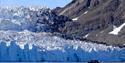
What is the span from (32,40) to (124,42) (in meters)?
66.8

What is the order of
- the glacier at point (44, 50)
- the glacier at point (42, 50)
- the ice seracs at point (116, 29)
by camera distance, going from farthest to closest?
the ice seracs at point (116, 29) < the glacier at point (42, 50) < the glacier at point (44, 50)

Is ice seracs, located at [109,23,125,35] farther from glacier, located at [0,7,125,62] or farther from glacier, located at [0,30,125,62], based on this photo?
glacier, located at [0,30,125,62]

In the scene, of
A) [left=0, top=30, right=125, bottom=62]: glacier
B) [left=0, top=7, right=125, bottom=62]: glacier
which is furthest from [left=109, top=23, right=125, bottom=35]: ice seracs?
[left=0, top=30, right=125, bottom=62]: glacier

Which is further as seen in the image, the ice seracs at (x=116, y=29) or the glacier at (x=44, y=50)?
the ice seracs at (x=116, y=29)

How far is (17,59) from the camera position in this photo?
101062 mm

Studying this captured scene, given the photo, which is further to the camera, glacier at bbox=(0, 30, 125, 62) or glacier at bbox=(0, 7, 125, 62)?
glacier at bbox=(0, 7, 125, 62)

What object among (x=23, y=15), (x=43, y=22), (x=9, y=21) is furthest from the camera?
(x=43, y=22)

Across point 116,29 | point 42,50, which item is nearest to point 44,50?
point 42,50

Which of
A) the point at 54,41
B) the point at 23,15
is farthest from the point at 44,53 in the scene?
the point at 23,15

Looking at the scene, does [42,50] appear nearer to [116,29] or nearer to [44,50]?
[44,50]

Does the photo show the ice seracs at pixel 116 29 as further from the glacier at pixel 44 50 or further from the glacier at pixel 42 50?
the glacier at pixel 44 50

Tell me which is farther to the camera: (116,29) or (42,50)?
(116,29)

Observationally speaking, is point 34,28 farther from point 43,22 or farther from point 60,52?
point 60,52

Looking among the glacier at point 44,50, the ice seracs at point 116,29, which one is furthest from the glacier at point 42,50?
the ice seracs at point 116,29
